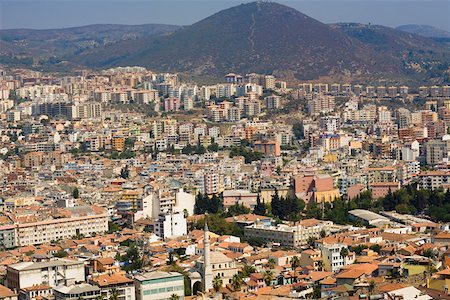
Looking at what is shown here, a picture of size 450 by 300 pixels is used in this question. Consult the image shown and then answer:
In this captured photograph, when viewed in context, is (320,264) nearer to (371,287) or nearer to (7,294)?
(371,287)

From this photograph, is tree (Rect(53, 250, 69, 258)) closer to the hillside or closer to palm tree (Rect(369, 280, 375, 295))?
palm tree (Rect(369, 280, 375, 295))

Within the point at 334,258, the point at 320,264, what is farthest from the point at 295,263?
the point at 334,258

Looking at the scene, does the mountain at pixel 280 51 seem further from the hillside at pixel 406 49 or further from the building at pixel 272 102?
the building at pixel 272 102

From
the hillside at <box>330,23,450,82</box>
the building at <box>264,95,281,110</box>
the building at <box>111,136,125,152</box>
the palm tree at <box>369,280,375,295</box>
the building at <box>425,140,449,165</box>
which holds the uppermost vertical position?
the hillside at <box>330,23,450,82</box>

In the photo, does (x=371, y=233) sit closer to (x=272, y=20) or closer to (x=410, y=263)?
(x=410, y=263)

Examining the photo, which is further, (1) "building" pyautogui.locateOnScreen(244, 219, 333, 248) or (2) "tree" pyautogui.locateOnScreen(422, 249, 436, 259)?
(1) "building" pyautogui.locateOnScreen(244, 219, 333, 248)

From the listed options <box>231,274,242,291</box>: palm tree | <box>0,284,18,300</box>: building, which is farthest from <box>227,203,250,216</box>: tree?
<box>0,284,18,300</box>: building
